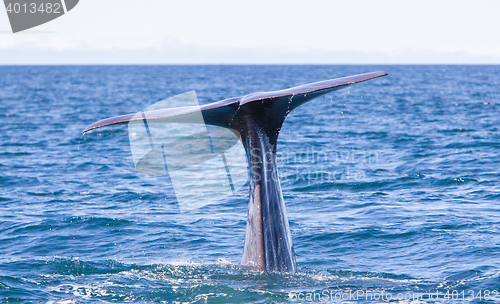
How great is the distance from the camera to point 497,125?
92.7 feet

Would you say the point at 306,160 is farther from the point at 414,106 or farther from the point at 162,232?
the point at 414,106

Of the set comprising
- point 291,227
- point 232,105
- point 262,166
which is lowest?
point 291,227

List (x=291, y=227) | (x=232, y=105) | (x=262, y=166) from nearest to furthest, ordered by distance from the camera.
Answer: (x=232, y=105)
(x=262, y=166)
(x=291, y=227)

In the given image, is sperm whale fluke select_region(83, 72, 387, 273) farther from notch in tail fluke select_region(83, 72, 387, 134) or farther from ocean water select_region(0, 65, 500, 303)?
ocean water select_region(0, 65, 500, 303)

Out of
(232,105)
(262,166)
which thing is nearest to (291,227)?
(262,166)

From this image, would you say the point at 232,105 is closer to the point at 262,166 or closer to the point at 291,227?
the point at 262,166

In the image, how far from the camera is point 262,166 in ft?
25.9

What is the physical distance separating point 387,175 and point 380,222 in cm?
495

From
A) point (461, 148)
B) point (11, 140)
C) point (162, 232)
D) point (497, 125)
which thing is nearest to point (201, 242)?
point (162, 232)

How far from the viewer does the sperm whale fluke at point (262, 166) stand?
760cm

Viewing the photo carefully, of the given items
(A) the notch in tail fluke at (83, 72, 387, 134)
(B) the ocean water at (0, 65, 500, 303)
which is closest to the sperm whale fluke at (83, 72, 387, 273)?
(A) the notch in tail fluke at (83, 72, 387, 134)

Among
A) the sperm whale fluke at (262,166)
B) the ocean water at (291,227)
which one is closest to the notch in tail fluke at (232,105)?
the sperm whale fluke at (262,166)

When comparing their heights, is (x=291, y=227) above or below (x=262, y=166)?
below

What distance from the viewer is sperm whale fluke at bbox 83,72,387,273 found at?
760cm
